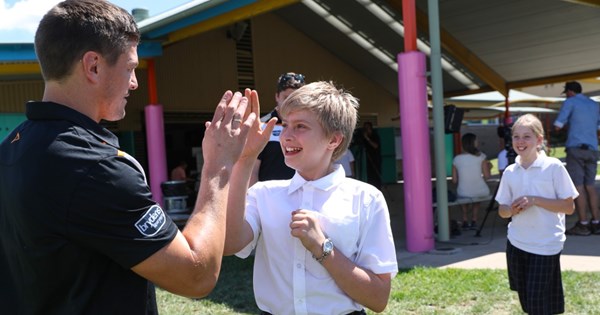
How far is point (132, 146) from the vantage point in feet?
44.5

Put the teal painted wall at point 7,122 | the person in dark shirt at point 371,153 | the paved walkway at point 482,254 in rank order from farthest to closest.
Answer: the person in dark shirt at point 371,153, the teal painted wall at point 7,122, the paved walkway at point 482,254

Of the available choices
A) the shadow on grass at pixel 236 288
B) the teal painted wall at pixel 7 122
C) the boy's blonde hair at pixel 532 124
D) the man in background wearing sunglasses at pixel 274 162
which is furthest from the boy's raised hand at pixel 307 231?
the teal painted wall at pixel 7 122

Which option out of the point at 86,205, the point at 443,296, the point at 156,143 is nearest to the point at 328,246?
the point at 86,205

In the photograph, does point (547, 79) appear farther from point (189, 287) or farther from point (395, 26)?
point (189, 287)

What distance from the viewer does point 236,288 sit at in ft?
19.3

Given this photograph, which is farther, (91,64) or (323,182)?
(323,182)

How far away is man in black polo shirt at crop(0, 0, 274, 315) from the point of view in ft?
4.61

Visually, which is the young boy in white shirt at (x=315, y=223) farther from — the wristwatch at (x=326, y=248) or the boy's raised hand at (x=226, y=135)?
the boy's raised hand at (x=226, y=135)

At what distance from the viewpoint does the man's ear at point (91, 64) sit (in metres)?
1.52

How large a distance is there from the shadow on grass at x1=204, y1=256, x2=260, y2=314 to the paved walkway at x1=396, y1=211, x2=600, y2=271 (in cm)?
189

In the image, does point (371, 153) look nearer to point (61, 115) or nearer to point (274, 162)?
point (274, 162)

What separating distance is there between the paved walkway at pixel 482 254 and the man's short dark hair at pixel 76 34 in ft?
17.9

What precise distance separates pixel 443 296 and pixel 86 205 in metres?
4.38

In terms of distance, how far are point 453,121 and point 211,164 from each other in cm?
776
